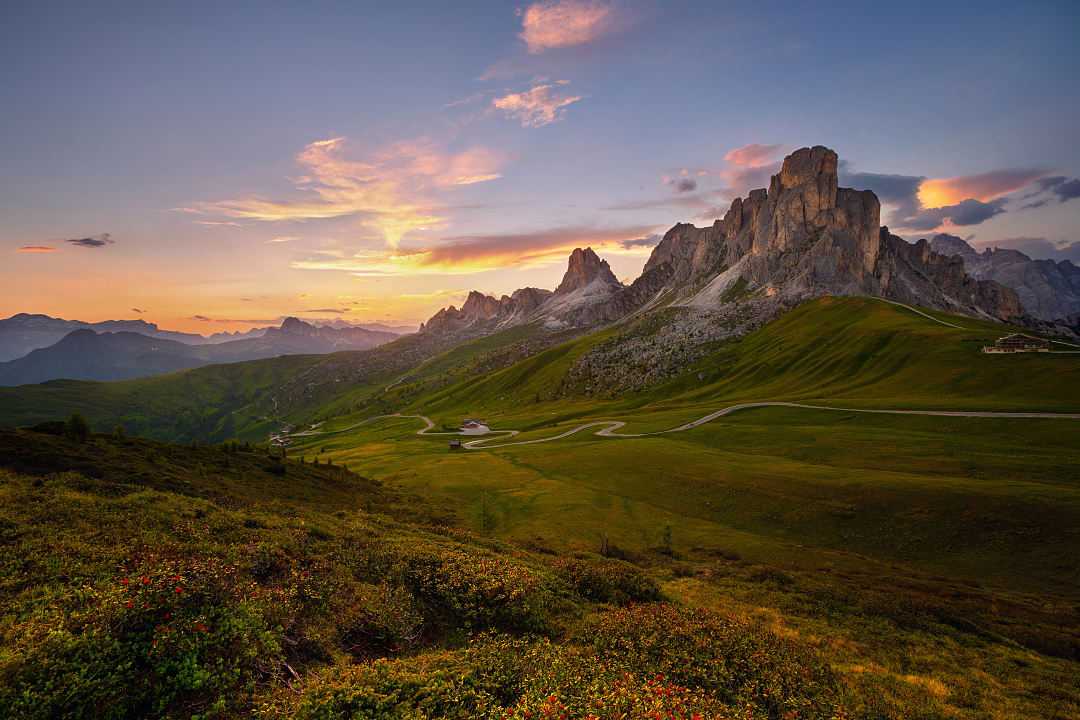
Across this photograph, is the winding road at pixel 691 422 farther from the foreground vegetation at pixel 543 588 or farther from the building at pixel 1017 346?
the building at pixel 1017 346

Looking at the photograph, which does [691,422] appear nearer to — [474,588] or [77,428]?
[474,588]

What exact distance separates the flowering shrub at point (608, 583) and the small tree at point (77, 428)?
4746 centimetres

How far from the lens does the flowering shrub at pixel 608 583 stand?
28.8 m

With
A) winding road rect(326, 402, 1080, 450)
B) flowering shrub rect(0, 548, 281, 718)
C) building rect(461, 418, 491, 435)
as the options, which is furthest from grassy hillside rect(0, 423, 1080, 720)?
building rect(461, 418, 491, 435)

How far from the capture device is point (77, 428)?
43531mm

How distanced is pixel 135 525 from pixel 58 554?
499 centimetres

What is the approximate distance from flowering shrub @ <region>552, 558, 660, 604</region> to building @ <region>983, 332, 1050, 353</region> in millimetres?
149945

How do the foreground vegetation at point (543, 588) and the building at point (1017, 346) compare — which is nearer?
the foreground vegetation at point (543, 588)

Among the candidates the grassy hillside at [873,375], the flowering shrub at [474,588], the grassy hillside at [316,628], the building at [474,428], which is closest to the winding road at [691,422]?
the building at [474,428]

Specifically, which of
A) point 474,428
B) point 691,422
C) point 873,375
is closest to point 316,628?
point 691,422

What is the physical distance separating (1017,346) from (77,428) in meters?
193

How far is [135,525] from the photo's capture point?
2425 centimetres

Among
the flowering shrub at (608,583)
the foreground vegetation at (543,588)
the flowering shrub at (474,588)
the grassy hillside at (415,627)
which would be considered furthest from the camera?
the flowering shrub at (608,583)

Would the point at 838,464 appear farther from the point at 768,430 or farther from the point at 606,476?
the point at 606,476
